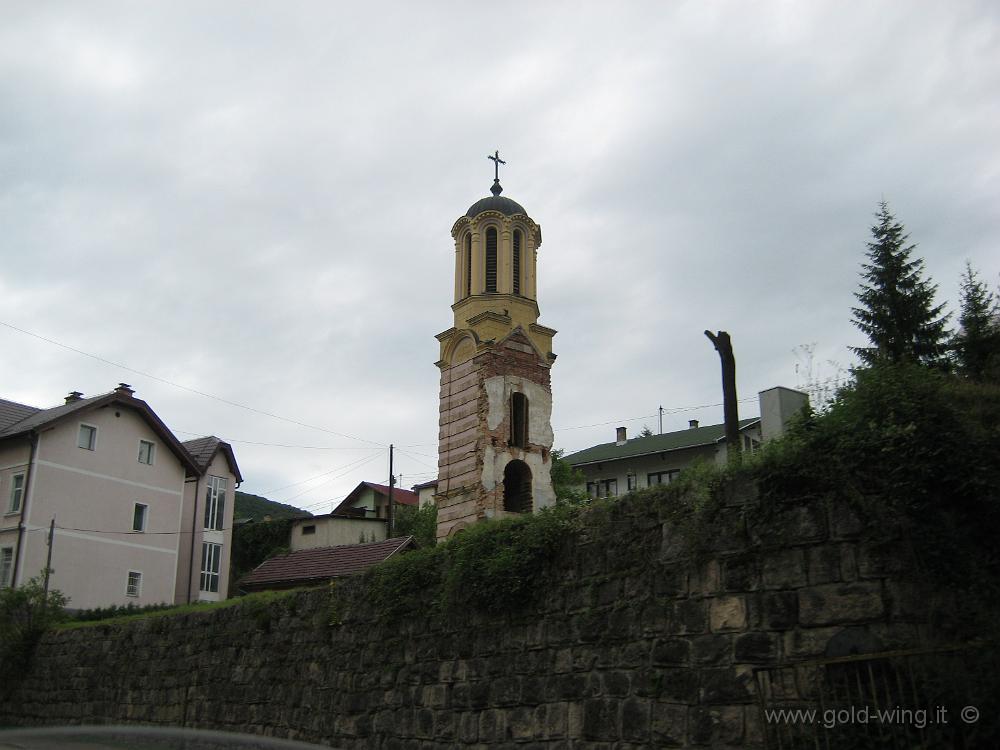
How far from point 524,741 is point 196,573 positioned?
116 ft

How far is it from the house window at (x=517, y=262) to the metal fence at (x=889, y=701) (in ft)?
75.8

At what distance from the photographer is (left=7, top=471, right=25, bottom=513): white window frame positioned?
112ft

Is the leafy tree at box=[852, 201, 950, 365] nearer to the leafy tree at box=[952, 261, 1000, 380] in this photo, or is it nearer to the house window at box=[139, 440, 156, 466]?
the leafy tree at box=[952, 261, 1000, 380]

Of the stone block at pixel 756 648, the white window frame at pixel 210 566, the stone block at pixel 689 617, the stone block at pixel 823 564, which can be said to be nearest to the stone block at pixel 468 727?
the stone block at pixel 689 617

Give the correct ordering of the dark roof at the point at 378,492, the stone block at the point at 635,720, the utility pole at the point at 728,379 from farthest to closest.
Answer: the dark roof at the point at 378,492 < the utility pole at the point at 728,379 < the stone block at the point at 635,720

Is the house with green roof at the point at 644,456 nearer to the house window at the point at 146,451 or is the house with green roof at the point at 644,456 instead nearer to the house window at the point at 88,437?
the house window at the point at 146,451

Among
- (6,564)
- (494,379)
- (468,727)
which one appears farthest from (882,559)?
(6,564)

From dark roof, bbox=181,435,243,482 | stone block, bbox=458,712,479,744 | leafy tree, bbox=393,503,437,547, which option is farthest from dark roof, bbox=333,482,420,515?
stone block, bbox=458,712,479,744

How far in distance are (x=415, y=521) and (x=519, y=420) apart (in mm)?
24269

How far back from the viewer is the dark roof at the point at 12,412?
120ft

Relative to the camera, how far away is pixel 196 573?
41938mm

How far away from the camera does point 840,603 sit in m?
7.62

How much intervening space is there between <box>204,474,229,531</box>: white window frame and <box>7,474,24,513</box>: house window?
31.6 feet

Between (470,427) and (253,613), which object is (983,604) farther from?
(470,427)
